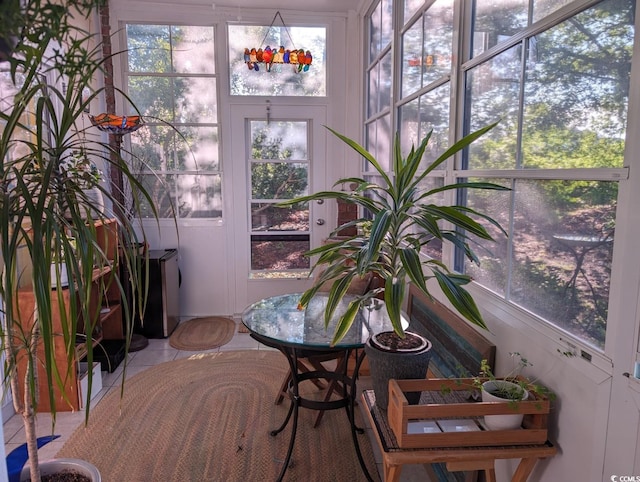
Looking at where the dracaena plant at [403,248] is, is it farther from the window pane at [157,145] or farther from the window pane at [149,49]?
the window pane at [149,49]

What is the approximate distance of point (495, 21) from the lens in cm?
174

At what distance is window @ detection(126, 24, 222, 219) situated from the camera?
13.4 feet

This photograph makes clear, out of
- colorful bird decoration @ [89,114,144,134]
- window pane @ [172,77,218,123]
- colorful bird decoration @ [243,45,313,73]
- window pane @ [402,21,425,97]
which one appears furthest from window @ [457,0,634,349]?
window pane @ [172,77,218,123]

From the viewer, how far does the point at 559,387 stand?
1263 mm

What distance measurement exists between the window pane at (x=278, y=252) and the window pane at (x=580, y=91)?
3079mm

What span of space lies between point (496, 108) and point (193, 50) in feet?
10.8

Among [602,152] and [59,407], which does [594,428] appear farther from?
[59,407]

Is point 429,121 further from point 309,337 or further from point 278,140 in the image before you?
point 278,140

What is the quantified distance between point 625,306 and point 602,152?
0.40 meters

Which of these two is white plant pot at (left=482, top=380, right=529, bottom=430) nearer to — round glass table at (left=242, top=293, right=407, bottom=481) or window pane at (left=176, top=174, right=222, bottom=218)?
round glass table at (left=242, top=293, right=407, bottom=481)

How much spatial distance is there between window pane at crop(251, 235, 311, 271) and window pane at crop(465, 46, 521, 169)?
2.64 meters

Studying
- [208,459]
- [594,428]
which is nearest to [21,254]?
[208,459]

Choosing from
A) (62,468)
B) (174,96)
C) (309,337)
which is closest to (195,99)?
(174,96)

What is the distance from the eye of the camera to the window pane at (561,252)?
3.81 ft
